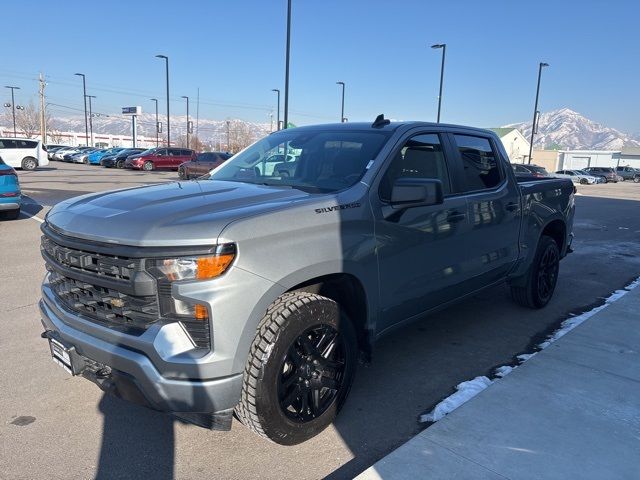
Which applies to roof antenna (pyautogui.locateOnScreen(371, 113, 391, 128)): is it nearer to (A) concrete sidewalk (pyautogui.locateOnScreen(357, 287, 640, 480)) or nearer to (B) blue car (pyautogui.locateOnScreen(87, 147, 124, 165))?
(A) concrete sidewalk (pyautogui.locateOnScreen(357, 287, 640, 480))

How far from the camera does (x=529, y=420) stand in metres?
3.24

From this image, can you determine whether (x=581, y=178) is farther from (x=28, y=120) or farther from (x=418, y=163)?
(x=28, y=120)

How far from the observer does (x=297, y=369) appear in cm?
293

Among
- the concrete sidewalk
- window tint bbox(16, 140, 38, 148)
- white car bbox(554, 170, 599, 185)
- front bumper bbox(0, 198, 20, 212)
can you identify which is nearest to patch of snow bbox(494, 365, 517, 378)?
the concrete sidewalk

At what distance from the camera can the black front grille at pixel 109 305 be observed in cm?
254

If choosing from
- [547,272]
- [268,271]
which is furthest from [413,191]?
[547,272]

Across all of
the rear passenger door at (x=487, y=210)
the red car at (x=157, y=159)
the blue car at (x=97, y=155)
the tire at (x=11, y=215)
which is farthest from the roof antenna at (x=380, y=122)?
the blue car at (x=97, y=155)

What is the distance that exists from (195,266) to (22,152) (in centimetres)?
3272

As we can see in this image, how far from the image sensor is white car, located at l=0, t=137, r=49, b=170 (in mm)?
29688

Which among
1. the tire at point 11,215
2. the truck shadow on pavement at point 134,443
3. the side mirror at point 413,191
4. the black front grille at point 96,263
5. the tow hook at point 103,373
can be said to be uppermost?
the side mirror at point 413,191

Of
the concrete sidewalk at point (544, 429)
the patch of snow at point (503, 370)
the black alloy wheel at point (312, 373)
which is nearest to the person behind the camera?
the concrete sidewalk at point (544, 429)

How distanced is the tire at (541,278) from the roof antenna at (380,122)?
249 centimetres

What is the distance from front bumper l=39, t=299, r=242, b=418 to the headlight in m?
0.43

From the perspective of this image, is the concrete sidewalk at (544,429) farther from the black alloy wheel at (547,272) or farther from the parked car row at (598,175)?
the parked car row at (598,175)
